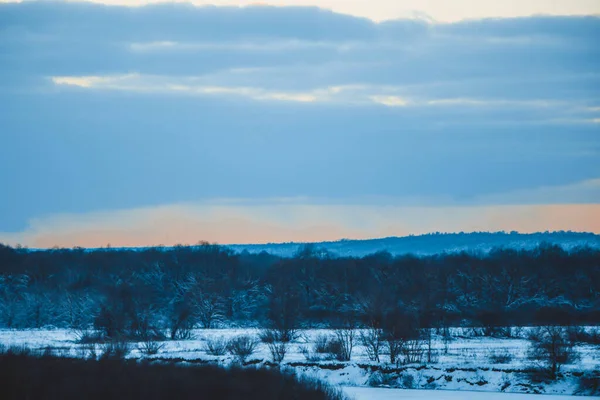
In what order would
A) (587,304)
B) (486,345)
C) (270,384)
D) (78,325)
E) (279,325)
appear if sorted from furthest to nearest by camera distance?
(587,304) < (78,325) < (279,325) < (486,345) < (270,384)

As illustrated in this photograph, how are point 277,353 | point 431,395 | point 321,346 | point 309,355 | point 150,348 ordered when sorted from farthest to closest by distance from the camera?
point 150,348 < point 309,355 < point 321,346 < point 277,353 < point 431,395

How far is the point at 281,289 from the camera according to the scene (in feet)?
316

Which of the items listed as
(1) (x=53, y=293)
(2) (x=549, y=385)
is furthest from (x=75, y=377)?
(1) (x=53, y=293)

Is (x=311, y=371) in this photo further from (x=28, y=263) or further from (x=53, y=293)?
(x=28, y=263)

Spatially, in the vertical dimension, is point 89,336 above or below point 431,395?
above

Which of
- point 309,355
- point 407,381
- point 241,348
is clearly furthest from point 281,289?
point 407,381

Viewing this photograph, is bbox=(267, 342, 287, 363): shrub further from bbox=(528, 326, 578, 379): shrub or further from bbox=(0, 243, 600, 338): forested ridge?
bbox=(0, 243, 600, 338): forested ridge

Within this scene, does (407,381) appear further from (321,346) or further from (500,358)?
(321,346)

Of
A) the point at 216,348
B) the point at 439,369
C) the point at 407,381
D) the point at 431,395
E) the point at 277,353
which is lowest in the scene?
the point at 431,395

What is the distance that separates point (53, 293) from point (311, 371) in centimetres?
4860

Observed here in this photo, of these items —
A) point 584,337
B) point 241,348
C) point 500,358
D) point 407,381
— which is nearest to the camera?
point 407,381

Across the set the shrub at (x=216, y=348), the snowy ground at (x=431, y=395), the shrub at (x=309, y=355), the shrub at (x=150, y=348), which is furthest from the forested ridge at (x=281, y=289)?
the snowy ground at (x=431, y=395)

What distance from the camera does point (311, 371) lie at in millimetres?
48844

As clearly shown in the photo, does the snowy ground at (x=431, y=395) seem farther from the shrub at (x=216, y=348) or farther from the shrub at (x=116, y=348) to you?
the shrub at (x=216, y=348)
